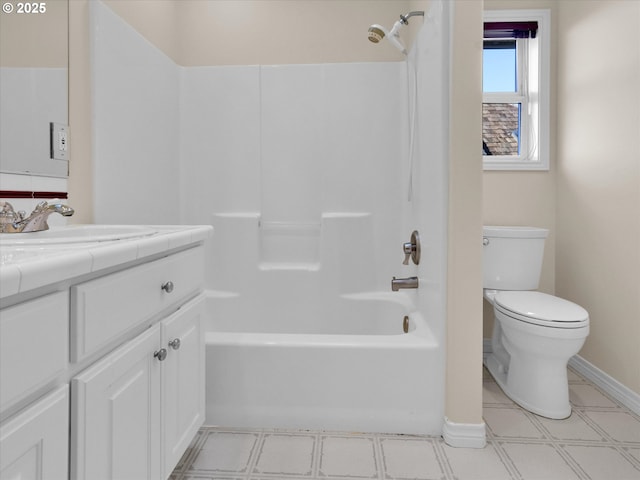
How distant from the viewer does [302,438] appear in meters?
1.54

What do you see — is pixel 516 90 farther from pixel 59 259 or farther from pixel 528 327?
pixel 59 259

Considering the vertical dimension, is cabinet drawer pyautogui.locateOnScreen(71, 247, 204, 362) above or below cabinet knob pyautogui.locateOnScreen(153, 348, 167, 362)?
above

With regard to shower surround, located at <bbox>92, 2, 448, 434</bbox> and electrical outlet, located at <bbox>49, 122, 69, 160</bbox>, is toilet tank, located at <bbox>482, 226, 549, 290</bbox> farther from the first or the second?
electrical outlet, located at <bbox>49, 122, 69, 160</bbox>

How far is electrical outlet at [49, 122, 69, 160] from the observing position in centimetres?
139

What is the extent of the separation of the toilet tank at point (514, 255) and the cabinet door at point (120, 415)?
179cm

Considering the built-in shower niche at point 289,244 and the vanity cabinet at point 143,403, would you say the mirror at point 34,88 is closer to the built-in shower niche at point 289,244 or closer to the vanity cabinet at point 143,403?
the vanity cabinet at point 143,403

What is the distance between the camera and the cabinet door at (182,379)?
1.06 m

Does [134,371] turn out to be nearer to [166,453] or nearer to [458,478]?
[166,453]

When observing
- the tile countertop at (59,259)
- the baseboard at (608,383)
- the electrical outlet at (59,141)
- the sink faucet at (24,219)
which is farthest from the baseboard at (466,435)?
the electrical outlet at (59,141)

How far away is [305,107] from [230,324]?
137 cm

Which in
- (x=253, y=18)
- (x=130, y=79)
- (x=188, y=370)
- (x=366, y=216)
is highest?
(x=253, y=18)

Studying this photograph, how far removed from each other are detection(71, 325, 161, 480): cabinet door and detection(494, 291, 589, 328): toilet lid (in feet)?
4.95

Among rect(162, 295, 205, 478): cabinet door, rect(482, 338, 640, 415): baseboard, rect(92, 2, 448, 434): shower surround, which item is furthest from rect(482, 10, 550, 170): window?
rect(162, 295, 205, 478): cabinet door

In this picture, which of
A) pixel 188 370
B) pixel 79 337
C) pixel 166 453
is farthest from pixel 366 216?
pixel 79 337
